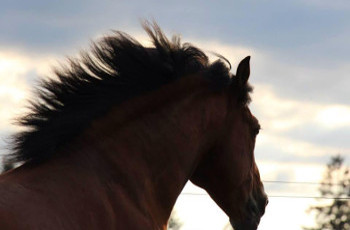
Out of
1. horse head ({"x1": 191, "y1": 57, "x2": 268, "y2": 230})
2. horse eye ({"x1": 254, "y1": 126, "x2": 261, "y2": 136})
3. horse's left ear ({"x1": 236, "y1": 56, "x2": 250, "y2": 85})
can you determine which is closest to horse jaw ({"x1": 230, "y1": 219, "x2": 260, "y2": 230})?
horse head ({"x1": 191, "y1": 57, "x2": 268, "y2": 230})

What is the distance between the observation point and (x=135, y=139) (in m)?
5.11

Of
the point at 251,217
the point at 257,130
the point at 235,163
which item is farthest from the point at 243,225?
the point at 257,130

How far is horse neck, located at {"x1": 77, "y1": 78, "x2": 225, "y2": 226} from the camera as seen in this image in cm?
501

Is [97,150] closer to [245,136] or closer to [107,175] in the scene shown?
[107,175]

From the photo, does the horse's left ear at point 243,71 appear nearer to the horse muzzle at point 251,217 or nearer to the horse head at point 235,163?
the horse head at point 235,163

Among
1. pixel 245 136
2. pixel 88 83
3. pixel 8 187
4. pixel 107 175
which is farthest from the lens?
pixel 245 136

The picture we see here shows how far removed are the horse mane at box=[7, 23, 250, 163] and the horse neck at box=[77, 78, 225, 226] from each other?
77mm

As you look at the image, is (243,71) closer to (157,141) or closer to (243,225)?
(157,141)

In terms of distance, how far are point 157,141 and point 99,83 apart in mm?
451

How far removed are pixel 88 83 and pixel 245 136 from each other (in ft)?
3.33

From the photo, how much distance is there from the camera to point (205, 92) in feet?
17.9

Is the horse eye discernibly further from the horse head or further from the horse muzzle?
the horse muzzle

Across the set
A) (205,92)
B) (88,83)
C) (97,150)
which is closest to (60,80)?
(88,83)

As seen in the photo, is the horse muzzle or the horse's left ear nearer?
the horse's left ear
